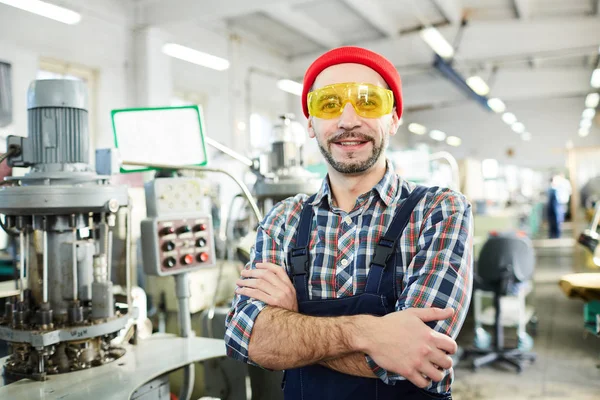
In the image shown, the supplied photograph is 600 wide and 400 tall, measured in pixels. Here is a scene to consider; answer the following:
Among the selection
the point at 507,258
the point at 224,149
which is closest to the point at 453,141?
the point at 507,258

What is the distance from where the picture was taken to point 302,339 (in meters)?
1.08

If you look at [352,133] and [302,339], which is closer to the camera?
[302,339]

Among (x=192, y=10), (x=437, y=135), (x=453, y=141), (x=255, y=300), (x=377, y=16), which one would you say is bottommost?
(x=255, y=300)

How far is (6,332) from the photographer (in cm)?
137

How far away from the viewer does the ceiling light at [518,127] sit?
46.5 feet

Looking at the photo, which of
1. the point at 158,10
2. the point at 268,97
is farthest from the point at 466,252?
the point at 268,97

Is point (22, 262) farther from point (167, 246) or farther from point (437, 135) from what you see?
point (437, 135)

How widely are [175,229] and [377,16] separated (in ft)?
19.2

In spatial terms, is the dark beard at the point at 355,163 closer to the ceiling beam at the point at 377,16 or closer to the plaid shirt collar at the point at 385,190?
the plaid shirt collar at the point at 385,190

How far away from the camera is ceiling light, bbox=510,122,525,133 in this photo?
1418cm

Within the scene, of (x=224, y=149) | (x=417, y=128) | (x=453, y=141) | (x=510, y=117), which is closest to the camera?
(x=224, y=149)

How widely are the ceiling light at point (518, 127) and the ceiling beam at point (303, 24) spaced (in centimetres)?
807

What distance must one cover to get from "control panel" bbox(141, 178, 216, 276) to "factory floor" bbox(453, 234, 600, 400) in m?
2.03

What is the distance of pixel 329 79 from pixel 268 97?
7289mm
